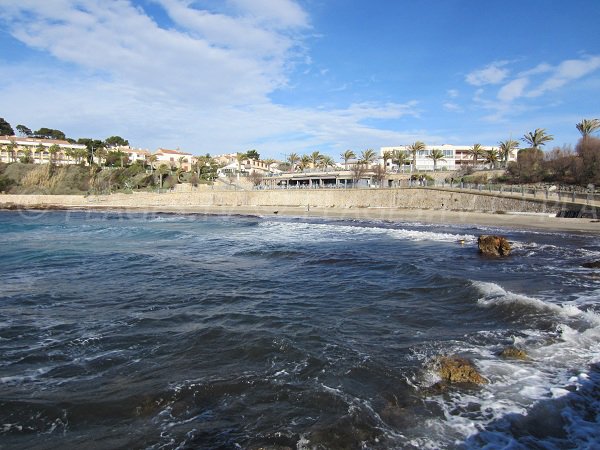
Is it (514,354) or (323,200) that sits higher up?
(323,200)

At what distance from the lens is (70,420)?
567 cm

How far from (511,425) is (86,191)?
94478 mm

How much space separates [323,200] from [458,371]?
54806 millimetres

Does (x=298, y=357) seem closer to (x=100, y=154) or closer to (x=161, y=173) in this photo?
(x=161, y=173)

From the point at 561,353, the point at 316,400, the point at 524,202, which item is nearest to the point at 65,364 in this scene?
the point at 316,400

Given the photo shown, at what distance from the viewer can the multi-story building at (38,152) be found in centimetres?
9969

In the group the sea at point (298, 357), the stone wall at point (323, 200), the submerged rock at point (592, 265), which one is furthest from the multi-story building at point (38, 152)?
the submerged rock at point (592, 265)

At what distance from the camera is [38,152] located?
104 m

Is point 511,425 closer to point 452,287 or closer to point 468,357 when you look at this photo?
point 468,357

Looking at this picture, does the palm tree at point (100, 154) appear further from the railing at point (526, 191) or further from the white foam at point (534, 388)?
the white foam at point (534, 388)

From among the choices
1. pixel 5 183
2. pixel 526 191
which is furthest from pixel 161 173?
pixel 526 191

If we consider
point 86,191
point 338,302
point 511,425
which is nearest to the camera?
point 511,425

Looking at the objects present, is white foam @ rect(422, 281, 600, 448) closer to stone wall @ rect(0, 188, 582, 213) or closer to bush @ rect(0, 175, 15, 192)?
stone wall @ rect(0, 188, 582, 213)

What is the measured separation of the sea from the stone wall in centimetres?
2582
